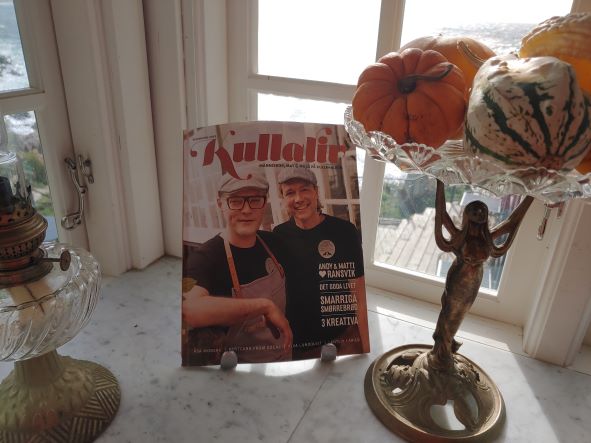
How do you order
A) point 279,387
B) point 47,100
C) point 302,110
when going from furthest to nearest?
point 302,110 → point 47,100 → point 279,387

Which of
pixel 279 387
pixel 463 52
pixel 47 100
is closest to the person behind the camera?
pixel 463 52

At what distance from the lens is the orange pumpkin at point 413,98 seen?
460mm

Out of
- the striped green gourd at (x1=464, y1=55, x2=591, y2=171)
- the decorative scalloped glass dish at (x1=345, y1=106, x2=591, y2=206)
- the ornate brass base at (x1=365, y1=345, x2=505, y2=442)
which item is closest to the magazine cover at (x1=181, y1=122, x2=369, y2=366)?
the ornate brass base at (x1=365, y1=345, x2=505, y2=442)

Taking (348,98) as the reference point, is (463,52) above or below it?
above

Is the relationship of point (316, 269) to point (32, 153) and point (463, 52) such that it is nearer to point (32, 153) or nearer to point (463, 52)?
point (463, 52)

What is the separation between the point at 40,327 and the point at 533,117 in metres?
0.58

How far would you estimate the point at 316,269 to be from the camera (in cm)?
75

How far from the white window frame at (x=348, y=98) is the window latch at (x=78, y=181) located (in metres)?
0.15

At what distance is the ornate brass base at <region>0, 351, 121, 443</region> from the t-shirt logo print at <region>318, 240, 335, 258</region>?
0.38m

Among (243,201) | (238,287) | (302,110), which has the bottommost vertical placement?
(238,287)

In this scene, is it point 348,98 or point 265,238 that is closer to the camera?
point 265,238

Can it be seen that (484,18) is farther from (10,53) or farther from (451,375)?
(10,53)

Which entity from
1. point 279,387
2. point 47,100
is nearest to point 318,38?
point 47,100

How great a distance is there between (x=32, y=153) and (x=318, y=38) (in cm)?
57
